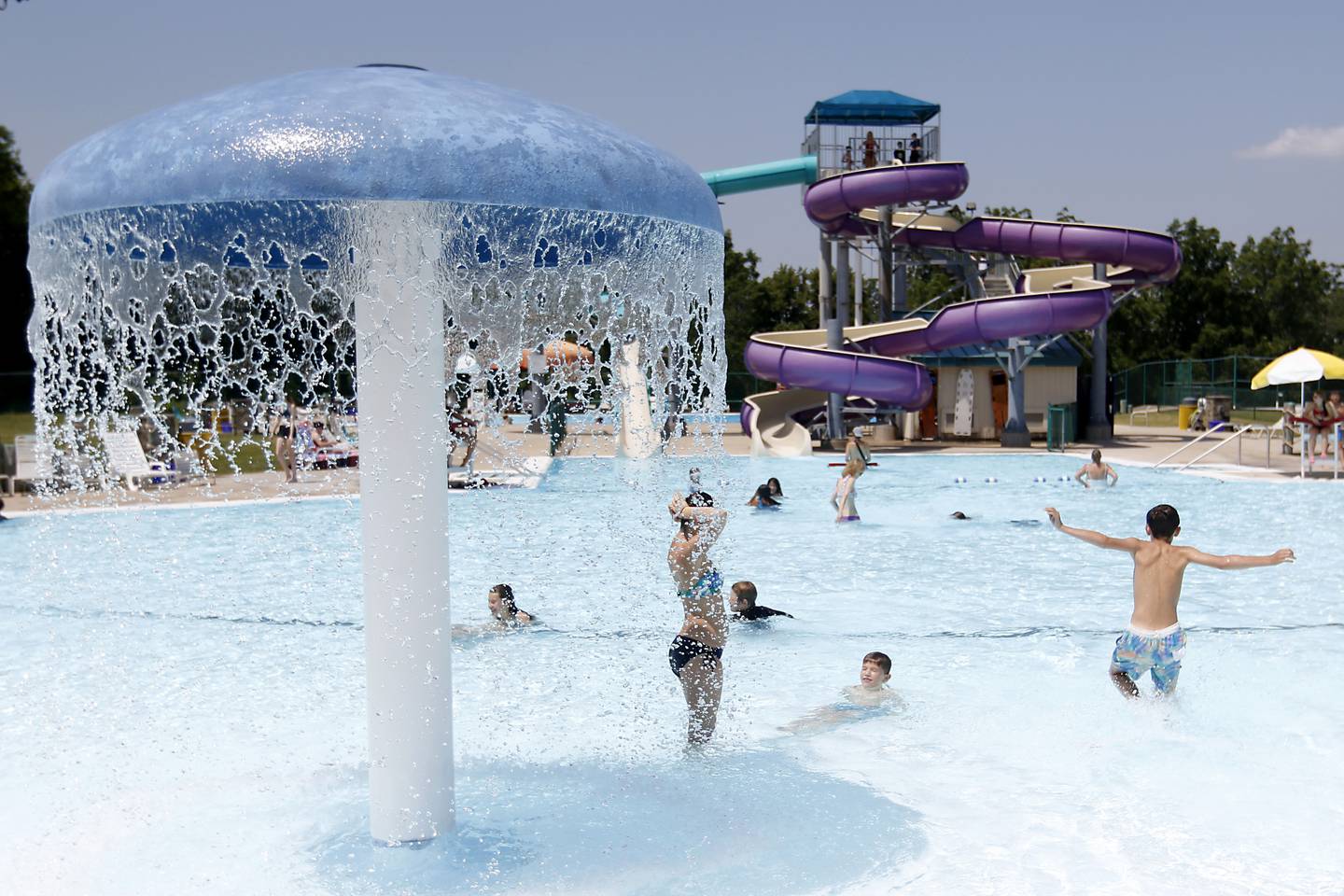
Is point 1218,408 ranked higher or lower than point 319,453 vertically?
higher

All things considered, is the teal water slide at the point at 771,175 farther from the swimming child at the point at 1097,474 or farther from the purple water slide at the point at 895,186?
the swimming child at the point at 1097,474

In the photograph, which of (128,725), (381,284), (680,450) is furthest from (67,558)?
(680,450)

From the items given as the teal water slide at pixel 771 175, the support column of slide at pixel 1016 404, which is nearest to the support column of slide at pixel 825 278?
the teal water slide at pixel 771 175

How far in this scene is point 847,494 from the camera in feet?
44.4

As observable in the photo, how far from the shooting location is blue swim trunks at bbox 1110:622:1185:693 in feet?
19.1

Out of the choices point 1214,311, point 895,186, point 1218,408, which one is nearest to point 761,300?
point 1214,311

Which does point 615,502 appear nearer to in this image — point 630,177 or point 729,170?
point 630,177

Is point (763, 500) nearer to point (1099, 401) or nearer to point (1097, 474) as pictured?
point (1097, 474)

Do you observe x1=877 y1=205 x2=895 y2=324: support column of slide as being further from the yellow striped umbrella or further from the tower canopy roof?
the yellow striped umbrella

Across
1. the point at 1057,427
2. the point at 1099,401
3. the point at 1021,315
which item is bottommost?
the point at 1057,427

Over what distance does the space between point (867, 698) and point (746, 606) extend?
1.99 meters

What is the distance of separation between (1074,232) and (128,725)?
839 inches

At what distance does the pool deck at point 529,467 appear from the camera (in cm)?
1442

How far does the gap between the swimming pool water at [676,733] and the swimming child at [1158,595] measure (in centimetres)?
33
